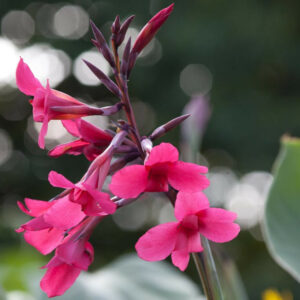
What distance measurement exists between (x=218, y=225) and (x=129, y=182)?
0.25 feet

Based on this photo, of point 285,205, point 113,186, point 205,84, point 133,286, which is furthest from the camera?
point 205,84

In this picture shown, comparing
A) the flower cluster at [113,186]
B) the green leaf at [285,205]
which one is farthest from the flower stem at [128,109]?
the green leaf at [285,205]

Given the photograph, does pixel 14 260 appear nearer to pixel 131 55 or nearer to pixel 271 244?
pixel 271 244

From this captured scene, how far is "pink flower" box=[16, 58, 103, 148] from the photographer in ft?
1.32

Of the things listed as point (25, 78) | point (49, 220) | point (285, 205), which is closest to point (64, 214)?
point (49, 220)

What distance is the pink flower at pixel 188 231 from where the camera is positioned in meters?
0.36

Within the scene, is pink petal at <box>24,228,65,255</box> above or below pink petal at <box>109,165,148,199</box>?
below

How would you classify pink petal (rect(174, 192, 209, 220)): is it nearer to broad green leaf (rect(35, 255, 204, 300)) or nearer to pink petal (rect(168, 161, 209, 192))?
pink petal (rect(168, 161, 209, 192))

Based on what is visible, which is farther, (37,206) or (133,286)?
(133,286)

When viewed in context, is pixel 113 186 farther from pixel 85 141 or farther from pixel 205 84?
pixel 205 84

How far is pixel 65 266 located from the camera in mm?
399

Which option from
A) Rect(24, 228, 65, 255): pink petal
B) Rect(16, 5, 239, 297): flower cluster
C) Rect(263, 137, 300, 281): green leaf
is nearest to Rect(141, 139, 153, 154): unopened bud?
Rect(16, 5, 239, 297): flower cluster

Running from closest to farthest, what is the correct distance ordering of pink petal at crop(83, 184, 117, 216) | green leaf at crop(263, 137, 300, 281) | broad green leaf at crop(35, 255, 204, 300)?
pink petal at crop(83, 184, 117, 216) → green leaf at crop(263, 137, 300, 281) → broad green leaf at crop(35, 255, 204, 300)

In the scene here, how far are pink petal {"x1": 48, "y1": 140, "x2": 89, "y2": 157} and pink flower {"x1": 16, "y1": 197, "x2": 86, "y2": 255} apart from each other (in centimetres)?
6
